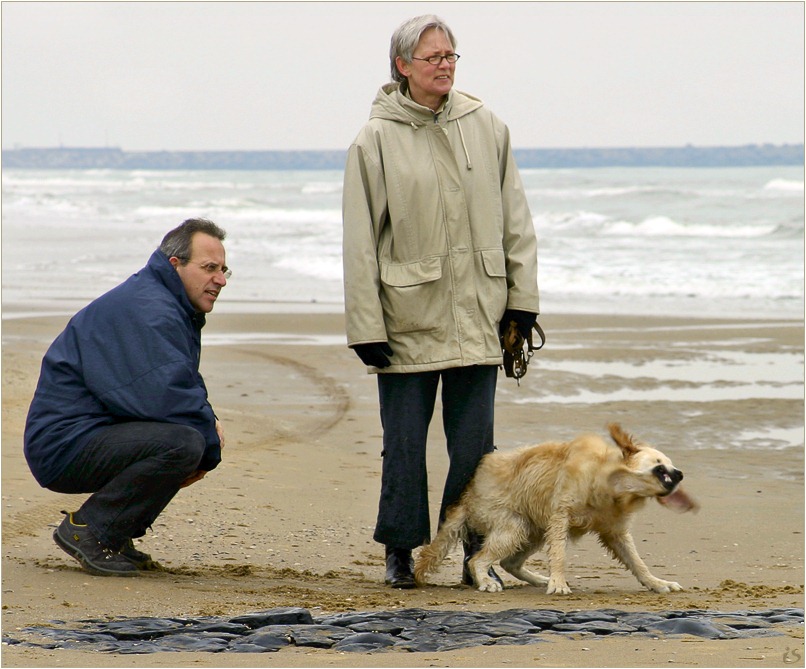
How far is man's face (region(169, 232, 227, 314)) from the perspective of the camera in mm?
4902

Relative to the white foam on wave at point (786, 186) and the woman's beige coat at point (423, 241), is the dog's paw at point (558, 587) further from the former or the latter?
the white foam on wave at point (786, 186)

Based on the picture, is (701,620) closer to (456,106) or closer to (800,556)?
(800,556)

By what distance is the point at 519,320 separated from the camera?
5023 mm

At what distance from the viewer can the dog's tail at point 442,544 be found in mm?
5047

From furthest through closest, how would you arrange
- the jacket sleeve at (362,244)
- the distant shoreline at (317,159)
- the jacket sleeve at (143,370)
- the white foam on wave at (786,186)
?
the distant shoreline at (317,159), the white foam on wave at (786,186), the jacket sleeve at (362,244), the jacket sleeve at (143,370)

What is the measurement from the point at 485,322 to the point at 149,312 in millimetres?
1430

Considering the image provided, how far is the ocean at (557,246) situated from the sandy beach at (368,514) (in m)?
5.20

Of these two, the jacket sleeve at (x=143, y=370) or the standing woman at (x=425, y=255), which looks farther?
the standing woman at (x=425, y=255)

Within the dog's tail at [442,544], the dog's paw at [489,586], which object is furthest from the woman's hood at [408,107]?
the dog's paw at [489,586]

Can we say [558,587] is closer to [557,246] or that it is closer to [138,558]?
[138,558]

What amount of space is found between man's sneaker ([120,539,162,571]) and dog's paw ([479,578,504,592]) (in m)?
1.45

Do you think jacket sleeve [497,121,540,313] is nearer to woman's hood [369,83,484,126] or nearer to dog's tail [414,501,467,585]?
woman's hood [369,83,484,126]

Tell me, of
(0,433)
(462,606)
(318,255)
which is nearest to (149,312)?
(462,606)

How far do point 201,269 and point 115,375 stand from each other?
591 mm
